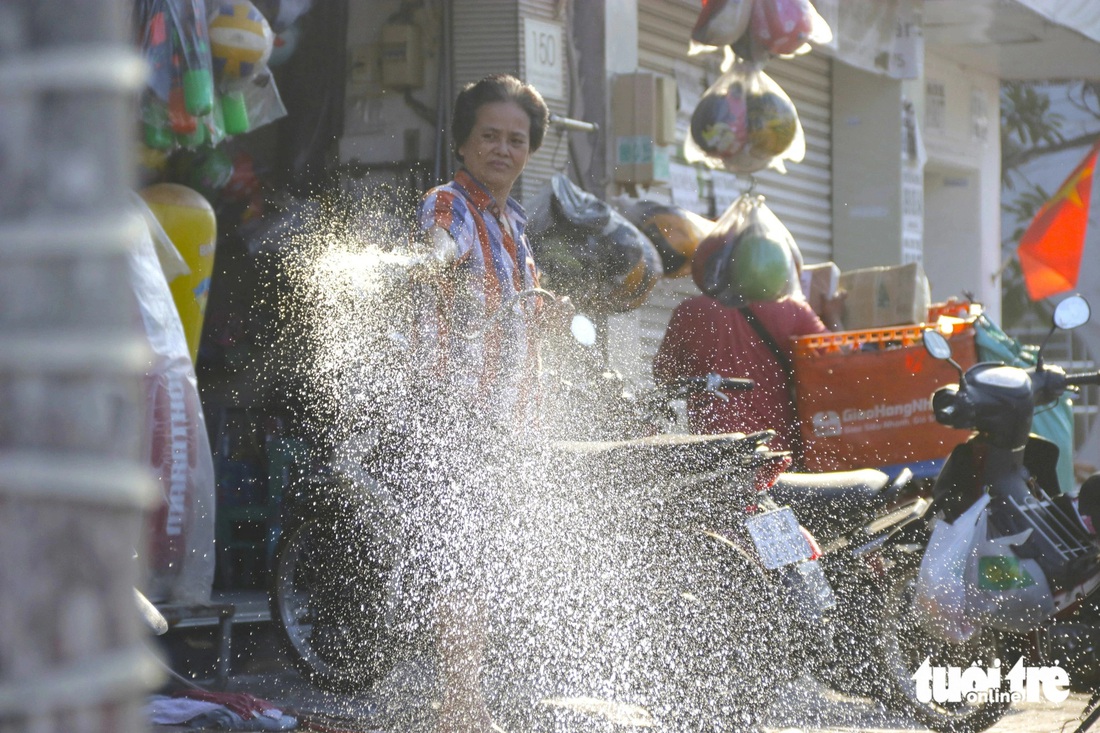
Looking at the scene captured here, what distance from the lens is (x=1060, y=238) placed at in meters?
11.3

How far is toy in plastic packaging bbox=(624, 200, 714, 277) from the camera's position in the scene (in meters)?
6.41

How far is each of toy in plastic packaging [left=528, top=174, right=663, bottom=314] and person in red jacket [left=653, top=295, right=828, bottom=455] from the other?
295mm

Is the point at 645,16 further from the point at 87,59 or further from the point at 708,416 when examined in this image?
the point at 87,59

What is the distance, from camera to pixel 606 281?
5844 millimetres

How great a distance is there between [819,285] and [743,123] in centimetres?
105

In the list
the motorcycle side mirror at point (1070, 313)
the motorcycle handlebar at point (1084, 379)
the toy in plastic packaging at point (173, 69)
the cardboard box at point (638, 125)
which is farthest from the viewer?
the cardboard box at point (638, 125)

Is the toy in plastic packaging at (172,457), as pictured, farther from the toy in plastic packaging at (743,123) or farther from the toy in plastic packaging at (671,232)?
the toy in plastic packaging at (743,123)

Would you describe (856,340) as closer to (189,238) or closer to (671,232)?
(671,232)

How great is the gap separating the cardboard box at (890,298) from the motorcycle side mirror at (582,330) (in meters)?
3.07

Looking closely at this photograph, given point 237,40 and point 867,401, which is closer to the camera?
point 237,40

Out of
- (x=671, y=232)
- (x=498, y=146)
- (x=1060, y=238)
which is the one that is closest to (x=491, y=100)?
(x=498, y=146)

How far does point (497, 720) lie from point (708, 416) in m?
1.83

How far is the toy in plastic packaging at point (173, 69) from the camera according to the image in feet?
16.8

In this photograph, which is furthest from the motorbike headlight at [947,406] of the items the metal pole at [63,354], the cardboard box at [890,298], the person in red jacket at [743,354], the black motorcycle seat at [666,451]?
the metal pole at [63,354]
